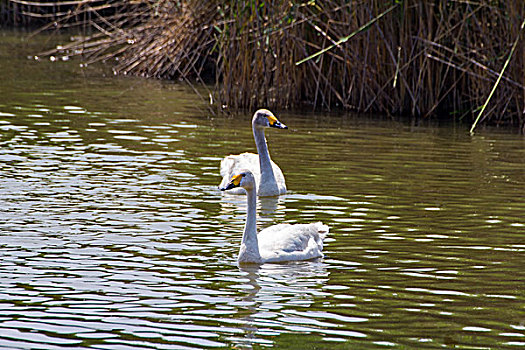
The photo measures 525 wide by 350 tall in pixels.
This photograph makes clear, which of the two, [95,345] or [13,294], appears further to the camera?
[13,294]

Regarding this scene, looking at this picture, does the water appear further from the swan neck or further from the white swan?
the swan neck

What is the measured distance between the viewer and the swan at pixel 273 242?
848 cm

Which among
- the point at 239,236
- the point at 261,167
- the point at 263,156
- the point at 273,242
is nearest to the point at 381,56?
the point at 263,156

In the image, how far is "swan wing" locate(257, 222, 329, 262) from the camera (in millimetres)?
8680

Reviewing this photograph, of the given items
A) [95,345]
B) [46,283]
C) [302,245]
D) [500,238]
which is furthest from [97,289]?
[500,238]

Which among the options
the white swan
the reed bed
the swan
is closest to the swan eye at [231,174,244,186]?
the swan

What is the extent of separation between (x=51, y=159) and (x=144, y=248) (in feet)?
15.1

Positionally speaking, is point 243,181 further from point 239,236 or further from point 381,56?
point 381,56

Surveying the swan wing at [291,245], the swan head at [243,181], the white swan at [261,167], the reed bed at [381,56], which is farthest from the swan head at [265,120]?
the swan wing at [291,245]

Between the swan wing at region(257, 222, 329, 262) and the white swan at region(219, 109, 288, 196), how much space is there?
8.19 ft

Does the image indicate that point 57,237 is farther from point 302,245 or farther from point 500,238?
point 500,238

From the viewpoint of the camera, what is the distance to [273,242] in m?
8.77

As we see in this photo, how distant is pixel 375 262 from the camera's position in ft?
28.0

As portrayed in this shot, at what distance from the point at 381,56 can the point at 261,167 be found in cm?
570
